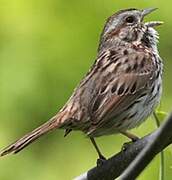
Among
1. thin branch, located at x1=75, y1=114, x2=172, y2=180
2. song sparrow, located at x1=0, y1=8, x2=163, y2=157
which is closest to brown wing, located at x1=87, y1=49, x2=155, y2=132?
song sparrow, located at x1=0, y1=8, x2=163, y2=157

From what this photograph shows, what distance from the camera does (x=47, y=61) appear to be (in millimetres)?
3531

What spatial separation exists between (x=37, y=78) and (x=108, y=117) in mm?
1254

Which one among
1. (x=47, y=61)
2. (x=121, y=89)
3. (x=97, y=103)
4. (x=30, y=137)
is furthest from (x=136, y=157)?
(x=47, y=61)

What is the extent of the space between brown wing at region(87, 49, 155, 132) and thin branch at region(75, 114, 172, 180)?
72 centimetres

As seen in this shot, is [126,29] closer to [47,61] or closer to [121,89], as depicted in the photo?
[121,89]

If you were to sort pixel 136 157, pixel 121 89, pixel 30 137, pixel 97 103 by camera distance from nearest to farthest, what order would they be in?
pixel 136 157 < pixel 30 137 < pixel 97 103 < pixel 121 89

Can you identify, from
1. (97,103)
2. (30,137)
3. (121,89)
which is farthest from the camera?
(121,89)

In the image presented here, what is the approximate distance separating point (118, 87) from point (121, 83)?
26 mm

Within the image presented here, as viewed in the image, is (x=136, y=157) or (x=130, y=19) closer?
(x=136, y=157)

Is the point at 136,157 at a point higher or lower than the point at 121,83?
higher

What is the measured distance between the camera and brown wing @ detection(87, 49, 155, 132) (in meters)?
2.30

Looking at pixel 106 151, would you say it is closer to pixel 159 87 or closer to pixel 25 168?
pixel 25 168

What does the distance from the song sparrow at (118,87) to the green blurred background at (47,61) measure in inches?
27.0

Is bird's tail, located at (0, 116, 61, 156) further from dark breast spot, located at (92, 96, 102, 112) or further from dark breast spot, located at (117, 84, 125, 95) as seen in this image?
dark breast spot, located at (117, 84, 125, 95)
